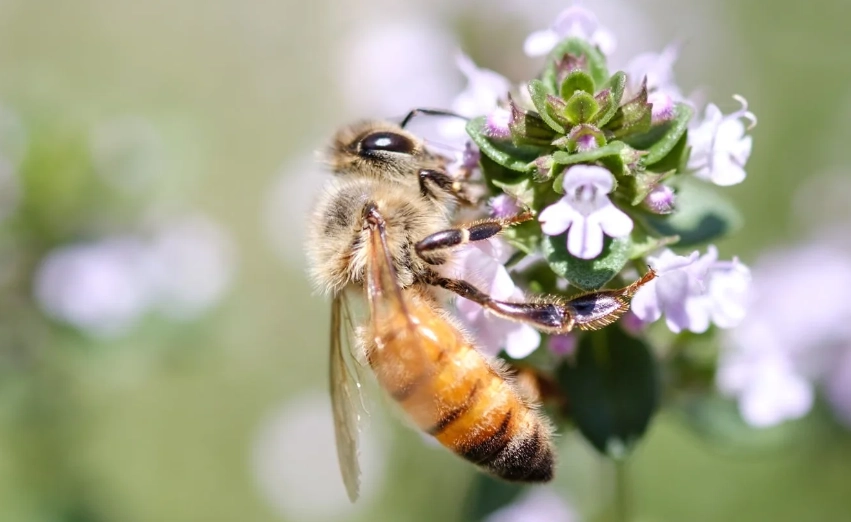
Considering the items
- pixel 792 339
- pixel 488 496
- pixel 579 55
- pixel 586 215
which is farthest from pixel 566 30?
pixel 792 339

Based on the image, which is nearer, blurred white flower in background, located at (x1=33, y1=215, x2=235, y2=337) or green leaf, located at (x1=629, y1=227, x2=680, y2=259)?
green leaf, located at (x1=629, y1=227, x2=680, y2=259)

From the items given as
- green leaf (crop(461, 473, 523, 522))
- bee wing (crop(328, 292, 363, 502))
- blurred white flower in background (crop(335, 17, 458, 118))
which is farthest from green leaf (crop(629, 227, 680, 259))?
blurred white flower in background (crop(335, 17, 458, 118))

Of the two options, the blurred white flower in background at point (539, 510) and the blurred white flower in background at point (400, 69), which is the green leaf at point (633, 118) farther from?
the blurred white flower in background at point (400, 69)

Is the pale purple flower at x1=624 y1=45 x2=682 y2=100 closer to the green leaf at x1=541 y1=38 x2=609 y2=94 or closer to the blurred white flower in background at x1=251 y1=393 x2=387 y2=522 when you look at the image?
the green leaf at x1=541 y1=38 x2=609 y2=94

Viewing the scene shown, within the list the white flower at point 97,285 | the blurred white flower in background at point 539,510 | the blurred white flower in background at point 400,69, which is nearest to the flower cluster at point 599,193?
the blurred white flower in background at point 539,510

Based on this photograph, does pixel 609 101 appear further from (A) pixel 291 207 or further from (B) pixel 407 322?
(A) pixel 291 207

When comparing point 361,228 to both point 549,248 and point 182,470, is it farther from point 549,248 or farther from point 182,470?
point 182,470

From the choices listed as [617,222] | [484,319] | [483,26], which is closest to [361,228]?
[484,319]
